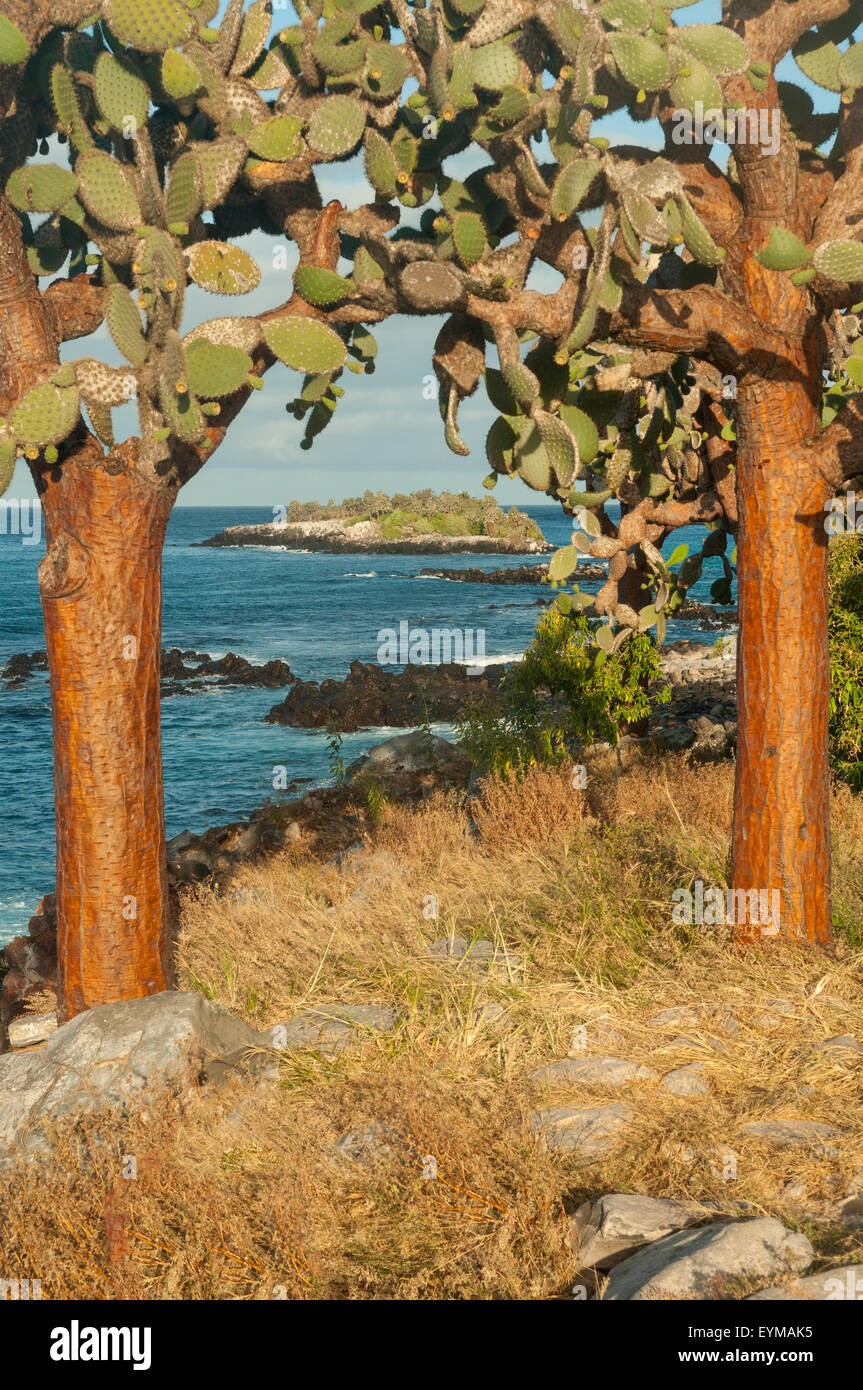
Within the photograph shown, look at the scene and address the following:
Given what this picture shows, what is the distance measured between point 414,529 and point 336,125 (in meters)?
83.6

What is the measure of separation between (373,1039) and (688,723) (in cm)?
1206

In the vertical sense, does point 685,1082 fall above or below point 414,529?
below

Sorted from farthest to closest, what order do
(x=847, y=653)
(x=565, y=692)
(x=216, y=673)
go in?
1. (x=216, y=673)
2. (x=565, y=692)
3. (x=847, y=653)

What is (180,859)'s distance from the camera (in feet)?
40.6

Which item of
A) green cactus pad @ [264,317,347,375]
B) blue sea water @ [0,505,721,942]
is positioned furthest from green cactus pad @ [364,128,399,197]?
blue sea water @ [0,505,721,942]

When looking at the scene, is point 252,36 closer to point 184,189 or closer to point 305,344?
point 184,189

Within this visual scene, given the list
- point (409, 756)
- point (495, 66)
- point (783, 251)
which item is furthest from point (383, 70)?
point (409, 756)

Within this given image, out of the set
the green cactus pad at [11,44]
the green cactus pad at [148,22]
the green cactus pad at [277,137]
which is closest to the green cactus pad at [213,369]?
the green cactus pad at [277,137]

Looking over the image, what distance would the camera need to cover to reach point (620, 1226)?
3566 millimetres

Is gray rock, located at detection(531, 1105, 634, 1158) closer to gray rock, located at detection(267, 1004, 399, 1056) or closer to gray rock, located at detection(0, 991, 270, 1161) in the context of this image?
gray rock, located at detection(267, 1004, 399, 1056)

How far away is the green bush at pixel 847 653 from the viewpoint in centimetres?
943

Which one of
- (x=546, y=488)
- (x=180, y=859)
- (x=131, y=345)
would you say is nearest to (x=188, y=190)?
(x=131, y=345)
